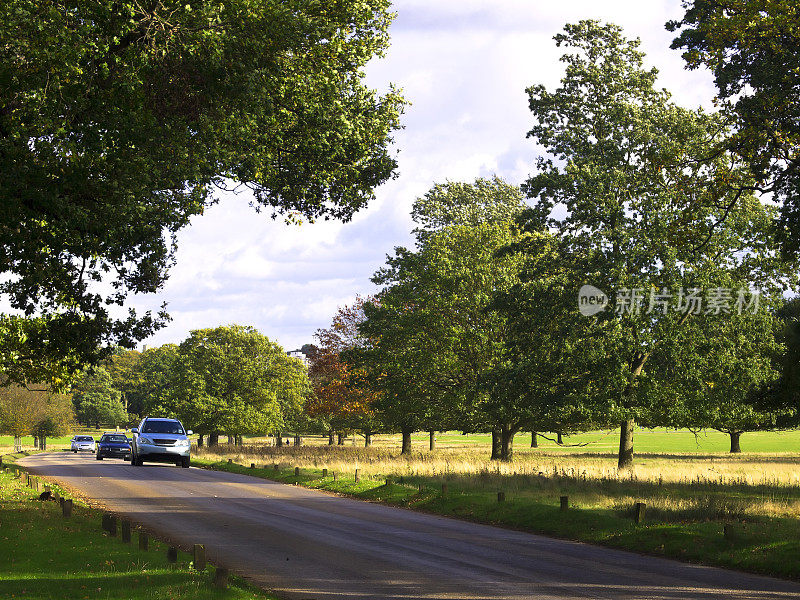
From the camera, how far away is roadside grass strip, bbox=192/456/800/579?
14641mm

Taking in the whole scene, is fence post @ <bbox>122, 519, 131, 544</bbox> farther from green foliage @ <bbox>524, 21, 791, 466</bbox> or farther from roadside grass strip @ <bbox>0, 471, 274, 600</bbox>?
green foliage @ <bbox>524, 21, 791, 466</bbox>

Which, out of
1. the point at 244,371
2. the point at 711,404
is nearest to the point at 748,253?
the point at 711,404

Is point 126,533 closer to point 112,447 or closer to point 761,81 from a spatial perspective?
point 761,81

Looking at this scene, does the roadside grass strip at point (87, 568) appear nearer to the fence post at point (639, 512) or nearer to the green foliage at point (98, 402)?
the fence post at point (639, 512)

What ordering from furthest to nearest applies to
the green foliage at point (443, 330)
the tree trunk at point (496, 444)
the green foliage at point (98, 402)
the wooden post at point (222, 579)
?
the green foliage at point (98, 402)
the tree trunk at point (496, 444)
the green foliage at point (443, 330)
the wooden post at point (222, 579)

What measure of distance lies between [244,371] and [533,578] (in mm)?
55304

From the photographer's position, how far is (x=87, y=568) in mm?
12188

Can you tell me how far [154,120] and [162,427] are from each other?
88.5 feet

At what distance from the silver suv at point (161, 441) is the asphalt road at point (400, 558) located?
1270cm

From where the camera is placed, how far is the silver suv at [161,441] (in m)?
36.8

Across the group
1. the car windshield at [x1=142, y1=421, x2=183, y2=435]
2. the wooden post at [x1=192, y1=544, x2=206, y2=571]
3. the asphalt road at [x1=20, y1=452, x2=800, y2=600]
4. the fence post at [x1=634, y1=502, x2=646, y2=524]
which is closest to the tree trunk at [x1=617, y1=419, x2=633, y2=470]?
the asphalt road at [x1=20, y1=452, x2=800, y2=600]

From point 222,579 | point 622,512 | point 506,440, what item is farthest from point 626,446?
point 222,579

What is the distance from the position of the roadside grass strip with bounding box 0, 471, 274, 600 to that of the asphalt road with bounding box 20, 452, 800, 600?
1.17 m

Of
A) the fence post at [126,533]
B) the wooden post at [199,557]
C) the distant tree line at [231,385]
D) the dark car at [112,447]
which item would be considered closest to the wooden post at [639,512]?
the wooden post at [199,557]
